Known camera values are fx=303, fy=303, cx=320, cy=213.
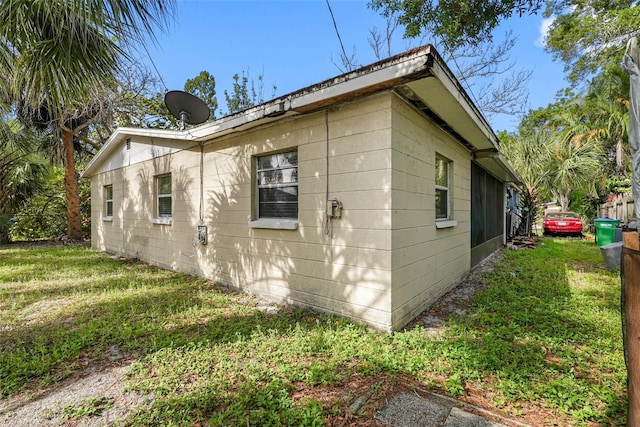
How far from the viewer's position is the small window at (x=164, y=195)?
7.20m

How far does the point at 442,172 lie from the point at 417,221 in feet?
5.40

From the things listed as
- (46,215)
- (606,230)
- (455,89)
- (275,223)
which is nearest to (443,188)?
(455,89)

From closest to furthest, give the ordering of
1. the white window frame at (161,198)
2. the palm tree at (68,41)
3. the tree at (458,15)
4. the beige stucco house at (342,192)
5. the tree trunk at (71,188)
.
→ the palm tree at (68,41) → the beige stucco house at (342,192) → the tree at (458,15) → the white window frame at (161,198) → the tree trunk at (71,188)

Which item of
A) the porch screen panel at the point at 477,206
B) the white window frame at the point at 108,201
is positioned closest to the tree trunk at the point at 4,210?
the white window frame at the point at 108,201

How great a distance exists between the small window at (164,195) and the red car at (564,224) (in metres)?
16.0

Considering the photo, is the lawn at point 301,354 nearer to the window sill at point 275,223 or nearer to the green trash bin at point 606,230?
the window sill at point 275,223

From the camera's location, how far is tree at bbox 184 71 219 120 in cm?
1988

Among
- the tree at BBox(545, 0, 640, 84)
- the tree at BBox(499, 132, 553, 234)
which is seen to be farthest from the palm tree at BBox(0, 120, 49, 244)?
the tree at BBox(545, 0, 640, 84)

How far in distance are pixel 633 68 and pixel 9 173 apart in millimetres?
17057

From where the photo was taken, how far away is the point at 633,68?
1507mm

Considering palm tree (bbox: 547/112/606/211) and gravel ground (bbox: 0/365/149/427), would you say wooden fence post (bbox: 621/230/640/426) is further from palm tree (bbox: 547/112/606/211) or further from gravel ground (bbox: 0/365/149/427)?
palm tree (bbox: 547/112/606/211)

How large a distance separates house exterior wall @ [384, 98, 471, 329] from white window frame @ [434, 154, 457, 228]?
7cm

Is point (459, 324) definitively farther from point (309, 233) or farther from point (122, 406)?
point (122, 406)

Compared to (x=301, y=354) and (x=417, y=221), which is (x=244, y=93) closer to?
(x=417, y=221)
